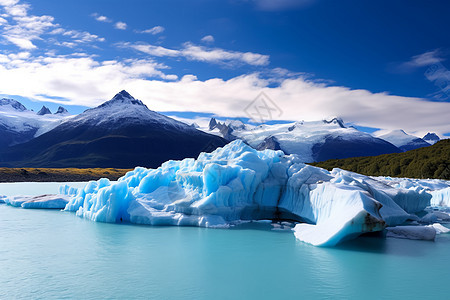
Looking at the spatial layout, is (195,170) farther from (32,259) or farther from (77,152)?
(77,152)

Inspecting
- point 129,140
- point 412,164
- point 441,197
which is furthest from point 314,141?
point 441,197

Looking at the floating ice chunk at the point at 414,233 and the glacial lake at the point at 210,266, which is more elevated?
the floating ice chunk at the point at 414,233

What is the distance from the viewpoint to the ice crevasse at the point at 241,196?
1352cm

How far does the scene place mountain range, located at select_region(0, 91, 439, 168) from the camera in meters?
114

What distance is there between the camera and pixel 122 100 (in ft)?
610

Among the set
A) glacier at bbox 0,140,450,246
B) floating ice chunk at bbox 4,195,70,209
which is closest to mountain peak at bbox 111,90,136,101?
floating ice chunk at bbox 4,195,70,209

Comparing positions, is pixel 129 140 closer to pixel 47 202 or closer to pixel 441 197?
pixel 47 202

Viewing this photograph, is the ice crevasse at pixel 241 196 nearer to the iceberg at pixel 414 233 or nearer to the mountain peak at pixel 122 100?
the iceberg at pixel 414 233

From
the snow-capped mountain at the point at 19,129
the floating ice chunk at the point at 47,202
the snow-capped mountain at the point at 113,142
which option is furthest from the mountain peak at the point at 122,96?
the floating ice chunk at the point at 47,202

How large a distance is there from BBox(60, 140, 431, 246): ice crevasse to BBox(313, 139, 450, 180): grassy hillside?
26.5 metres

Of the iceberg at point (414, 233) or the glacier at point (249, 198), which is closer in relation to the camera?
the iceberg at point (414, 233)

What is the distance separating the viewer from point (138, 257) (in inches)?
376

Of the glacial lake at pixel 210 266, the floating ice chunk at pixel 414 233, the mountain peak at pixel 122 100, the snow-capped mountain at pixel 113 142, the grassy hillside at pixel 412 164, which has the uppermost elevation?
the mountain peak at pixel 122 100

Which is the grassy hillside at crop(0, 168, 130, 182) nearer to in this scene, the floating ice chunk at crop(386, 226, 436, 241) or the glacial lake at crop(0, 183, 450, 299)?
the glacial lake at crop(0, 183, 450, 299)
